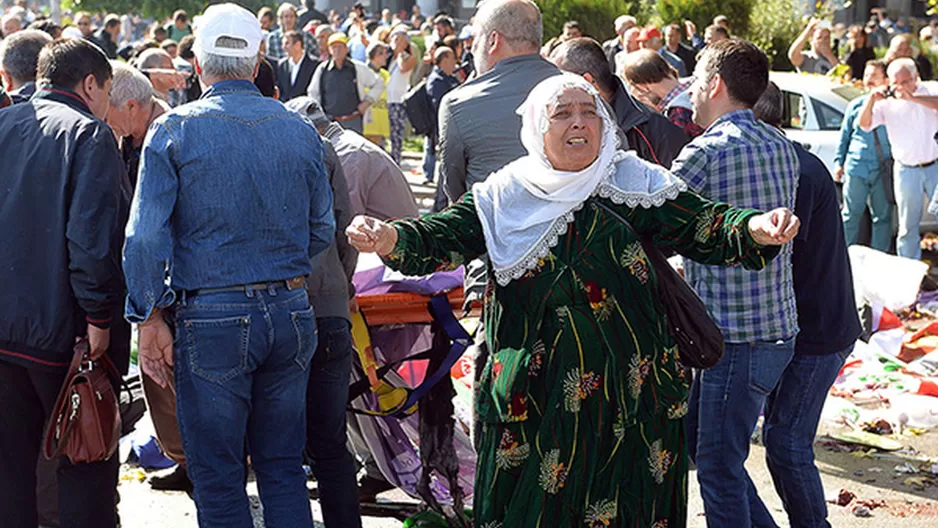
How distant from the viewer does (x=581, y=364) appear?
3.89 metres

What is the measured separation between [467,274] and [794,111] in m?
7.99

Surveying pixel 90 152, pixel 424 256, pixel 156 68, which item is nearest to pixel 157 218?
pixel 90 152

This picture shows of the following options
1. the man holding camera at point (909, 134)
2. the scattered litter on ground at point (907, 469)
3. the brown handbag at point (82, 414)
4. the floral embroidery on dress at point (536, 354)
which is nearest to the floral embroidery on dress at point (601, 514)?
the floral embroidery on dress at point (536, 354)

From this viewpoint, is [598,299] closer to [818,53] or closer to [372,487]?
[372,487]

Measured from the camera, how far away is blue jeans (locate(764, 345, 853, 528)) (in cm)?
488

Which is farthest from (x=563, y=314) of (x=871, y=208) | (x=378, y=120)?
(x=378, y=120)

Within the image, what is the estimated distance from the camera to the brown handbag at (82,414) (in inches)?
174

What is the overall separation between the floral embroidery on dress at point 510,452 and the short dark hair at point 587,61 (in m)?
2.74

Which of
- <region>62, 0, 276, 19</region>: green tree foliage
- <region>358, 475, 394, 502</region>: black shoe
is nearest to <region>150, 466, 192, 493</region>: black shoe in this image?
<region>358, 475, 394, 502</region>: black shoe

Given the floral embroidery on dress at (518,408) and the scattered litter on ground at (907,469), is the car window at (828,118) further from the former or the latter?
the floral embroidery on dress at (518,408)

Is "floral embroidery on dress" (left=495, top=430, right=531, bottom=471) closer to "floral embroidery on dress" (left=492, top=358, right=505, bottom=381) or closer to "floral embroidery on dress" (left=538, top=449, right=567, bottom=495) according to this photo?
"floral embroidery on dress" (left=538, top=449, right=567, bottom=495)

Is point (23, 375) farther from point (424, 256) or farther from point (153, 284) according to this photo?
point (424, 256)

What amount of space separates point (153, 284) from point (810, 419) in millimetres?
2466

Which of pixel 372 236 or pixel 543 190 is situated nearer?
pixel 372 236
